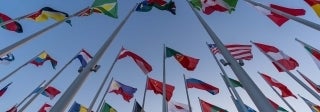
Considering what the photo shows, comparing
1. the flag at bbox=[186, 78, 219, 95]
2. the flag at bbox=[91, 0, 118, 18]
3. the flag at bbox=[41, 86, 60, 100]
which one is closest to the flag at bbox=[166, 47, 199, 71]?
the flag at bbox=[186, 78, 219, 95]

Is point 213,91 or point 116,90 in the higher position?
point 213,91

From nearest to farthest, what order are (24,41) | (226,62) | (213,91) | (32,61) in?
(226,62), (24,41), (213,91), (32,61)

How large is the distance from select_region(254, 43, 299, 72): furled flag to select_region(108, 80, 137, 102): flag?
7416mm

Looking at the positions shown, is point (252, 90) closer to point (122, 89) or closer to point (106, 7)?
point (106, 7)

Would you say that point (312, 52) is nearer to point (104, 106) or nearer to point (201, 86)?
point (201, 86)

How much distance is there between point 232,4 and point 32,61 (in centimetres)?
1226

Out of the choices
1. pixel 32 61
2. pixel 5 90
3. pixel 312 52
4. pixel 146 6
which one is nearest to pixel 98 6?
pixel 146 6

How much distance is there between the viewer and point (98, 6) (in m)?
13.7

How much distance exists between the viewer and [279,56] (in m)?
16.6

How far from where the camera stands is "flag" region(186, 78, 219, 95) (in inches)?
672

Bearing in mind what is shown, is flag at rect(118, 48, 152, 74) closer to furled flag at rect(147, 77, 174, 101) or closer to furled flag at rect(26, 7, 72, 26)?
furled flag at rect(147, 77, 174, 101)

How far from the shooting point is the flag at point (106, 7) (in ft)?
44.9

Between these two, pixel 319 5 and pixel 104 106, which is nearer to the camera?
pixel 319 5

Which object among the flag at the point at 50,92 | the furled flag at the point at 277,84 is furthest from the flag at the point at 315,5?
the flag at the point at 50,92
